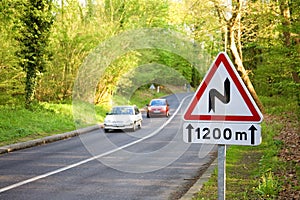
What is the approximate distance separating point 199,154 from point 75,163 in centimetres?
455

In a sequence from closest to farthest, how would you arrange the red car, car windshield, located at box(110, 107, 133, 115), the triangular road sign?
the triangular road sign < car windshield, located at box(110, 107, 133, 115) < the red car

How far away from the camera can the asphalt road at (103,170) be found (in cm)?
Result: 888

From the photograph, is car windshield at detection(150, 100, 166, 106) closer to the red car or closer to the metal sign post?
the red car

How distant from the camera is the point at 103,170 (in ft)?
38.2

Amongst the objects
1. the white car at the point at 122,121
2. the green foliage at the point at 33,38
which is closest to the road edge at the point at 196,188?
the white car at the point at 122,121

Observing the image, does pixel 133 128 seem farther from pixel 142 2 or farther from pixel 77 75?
pixel 142 2

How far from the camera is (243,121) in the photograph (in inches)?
165

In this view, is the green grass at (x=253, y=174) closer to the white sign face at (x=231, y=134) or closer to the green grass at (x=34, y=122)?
the white sign face at (x=231, y=134)

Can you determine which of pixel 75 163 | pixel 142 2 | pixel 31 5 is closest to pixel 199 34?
pixel 31 5

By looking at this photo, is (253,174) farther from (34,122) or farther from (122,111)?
(122,111)

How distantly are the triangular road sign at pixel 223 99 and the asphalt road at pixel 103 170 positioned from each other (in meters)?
4.56

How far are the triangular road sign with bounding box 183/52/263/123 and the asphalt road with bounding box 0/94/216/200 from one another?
14.9 ft

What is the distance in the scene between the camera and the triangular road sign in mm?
4184

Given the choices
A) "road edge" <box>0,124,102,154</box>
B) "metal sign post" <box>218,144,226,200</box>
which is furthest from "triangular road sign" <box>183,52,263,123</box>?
"road edge" <box>0,124,102,154</box>
